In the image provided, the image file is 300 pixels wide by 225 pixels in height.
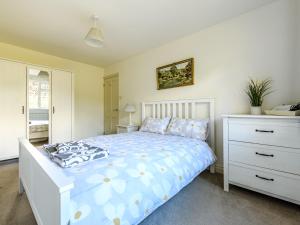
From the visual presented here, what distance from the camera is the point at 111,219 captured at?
84 cm

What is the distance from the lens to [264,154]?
1.56 metres

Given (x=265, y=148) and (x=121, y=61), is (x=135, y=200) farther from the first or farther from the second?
(x=121, y=61)

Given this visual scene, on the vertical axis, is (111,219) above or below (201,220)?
above

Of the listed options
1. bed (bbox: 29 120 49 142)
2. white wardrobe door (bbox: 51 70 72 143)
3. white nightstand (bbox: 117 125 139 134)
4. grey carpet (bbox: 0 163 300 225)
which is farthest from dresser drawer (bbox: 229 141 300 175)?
bed (bbox: 29 120 49 142)

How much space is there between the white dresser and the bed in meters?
3.40

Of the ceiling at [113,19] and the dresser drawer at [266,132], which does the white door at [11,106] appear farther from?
the dresser drawer at [266,132]

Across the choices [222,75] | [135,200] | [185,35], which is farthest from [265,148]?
[185,35]

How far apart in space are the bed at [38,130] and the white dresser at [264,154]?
134 inches

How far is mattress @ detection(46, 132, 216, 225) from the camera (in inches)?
31.3

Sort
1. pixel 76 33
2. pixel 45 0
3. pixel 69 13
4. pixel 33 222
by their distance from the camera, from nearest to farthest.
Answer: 1. pixel 33 222
2. pixel 45 0
3. pixel 69 13
4. pixel 76 33

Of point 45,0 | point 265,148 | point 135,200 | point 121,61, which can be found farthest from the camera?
point 121,61

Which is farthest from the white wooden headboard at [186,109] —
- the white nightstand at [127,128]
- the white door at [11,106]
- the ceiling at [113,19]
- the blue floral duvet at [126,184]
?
the white door at [11,106]

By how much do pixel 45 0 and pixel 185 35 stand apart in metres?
2.11

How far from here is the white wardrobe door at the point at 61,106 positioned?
3.27 metres
